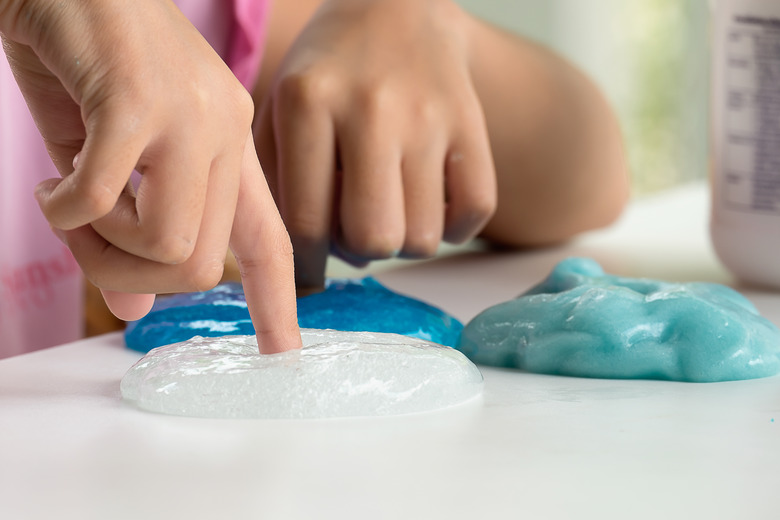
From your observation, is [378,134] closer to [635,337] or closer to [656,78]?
[635,337]

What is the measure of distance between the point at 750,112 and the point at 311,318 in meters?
0.32

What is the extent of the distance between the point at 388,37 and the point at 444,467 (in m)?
0.35

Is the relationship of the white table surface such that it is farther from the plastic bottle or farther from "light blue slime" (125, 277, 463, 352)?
the plastic bottle

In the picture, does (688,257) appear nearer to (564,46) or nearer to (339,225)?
(339,225)

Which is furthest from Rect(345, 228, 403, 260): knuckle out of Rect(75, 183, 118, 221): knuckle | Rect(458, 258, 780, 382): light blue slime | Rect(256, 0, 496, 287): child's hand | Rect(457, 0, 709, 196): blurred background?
Rect(457, 0, 709, 196): blurred background

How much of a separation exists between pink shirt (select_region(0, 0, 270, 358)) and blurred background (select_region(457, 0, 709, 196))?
4.93 feet

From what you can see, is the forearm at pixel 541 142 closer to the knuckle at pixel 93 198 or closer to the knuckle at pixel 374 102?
the knuckle at pixel 374 102

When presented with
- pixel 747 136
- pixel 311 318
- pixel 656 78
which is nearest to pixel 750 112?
pixel 747 136

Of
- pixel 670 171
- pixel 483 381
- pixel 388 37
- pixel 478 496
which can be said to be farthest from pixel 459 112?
pixel 670 171

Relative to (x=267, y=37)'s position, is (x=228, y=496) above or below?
below

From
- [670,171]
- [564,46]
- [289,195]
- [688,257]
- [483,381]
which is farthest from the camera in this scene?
[670,171]

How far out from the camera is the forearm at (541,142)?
0.72m

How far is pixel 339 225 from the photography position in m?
0.50

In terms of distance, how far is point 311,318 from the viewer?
0.42 metres
